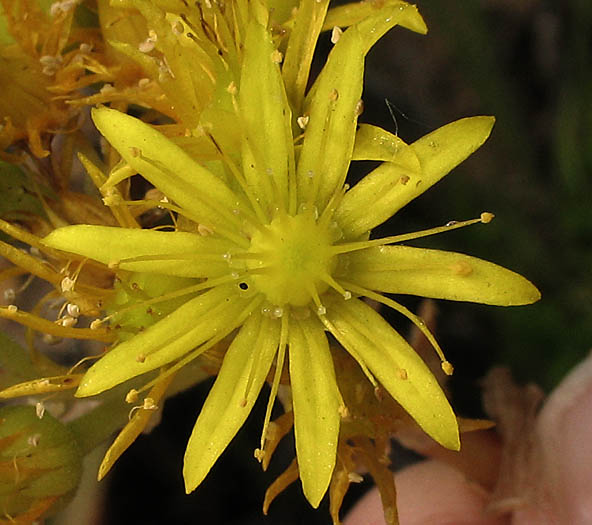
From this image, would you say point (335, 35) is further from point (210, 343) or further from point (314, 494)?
point (314, 494)

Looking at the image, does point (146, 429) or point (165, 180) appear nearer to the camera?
point (165, 180)

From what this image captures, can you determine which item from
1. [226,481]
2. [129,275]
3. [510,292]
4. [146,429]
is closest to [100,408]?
[146,429]

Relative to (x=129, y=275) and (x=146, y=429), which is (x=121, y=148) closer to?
(x=129, y=275)

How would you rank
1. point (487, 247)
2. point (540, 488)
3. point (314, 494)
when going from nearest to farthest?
point (314, 494)
point (540, 488)
point (487, 247)

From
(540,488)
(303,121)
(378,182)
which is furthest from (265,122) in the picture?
(540,488)

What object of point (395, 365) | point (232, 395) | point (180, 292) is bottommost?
point (395, 365)

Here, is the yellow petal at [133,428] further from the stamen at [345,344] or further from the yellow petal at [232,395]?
the stamen at [345,344]

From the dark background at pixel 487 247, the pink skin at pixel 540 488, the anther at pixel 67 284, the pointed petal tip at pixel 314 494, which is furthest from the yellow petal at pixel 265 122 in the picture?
the dark background at pixel 487 247
